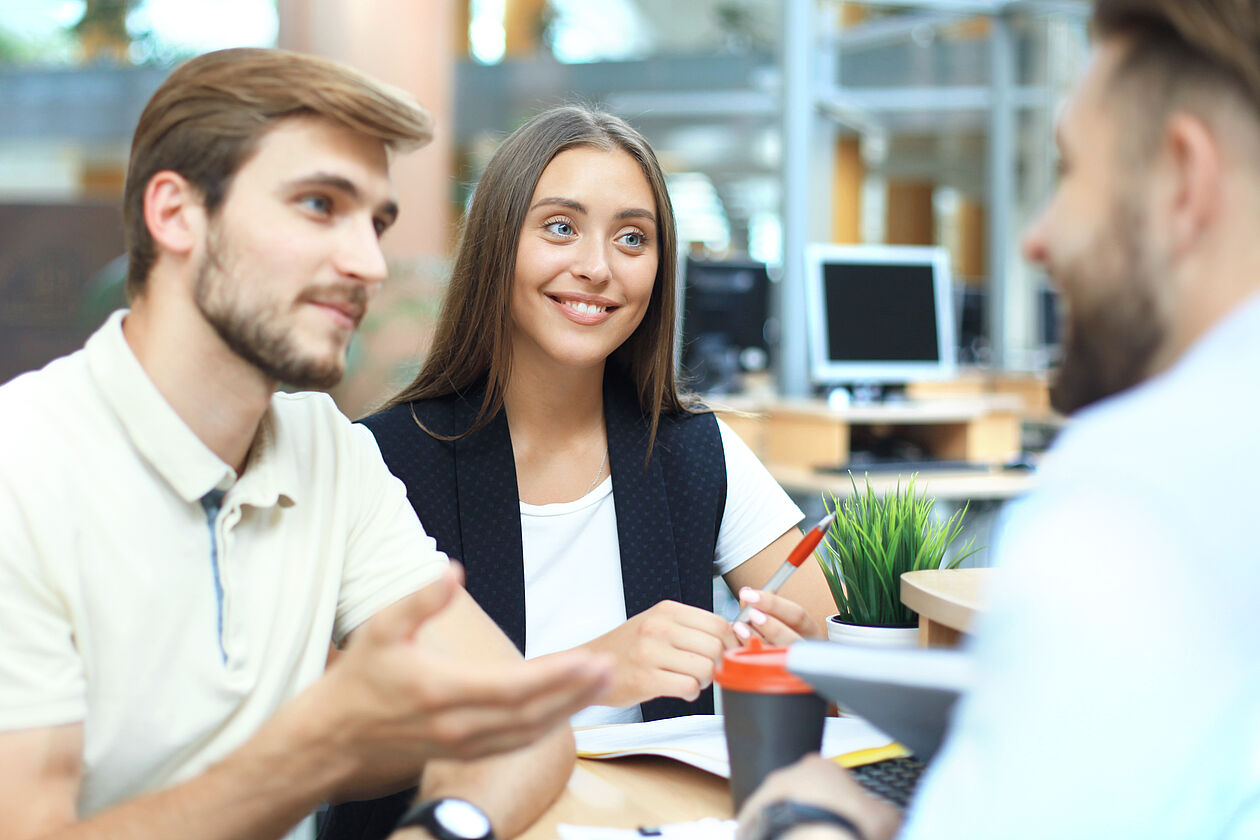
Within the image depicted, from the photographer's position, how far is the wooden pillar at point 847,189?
510 inches

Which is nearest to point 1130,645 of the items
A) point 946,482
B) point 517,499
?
point 517,499

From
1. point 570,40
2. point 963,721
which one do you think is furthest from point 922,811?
point 570,40

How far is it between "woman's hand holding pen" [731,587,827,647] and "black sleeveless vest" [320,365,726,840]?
0.37m

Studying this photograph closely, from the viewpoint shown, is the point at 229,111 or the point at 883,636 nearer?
the point at 229,111

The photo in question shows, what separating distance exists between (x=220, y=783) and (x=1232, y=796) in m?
0.70

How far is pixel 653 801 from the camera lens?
1054 millimetres

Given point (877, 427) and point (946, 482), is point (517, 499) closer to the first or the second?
point (946, 482)

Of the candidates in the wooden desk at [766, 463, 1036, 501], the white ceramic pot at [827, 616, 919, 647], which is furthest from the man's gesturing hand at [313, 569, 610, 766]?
the wooden desk at [766, 463, 1036, 501]

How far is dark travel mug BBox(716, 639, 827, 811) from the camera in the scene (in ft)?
2.95

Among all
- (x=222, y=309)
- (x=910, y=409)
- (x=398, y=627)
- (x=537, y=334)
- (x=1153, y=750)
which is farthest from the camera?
(x=910, y=409)

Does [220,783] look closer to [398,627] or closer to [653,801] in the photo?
[398,627]

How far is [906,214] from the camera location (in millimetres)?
16031

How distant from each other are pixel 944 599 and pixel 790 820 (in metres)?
0.45

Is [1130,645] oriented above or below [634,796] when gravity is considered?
above
